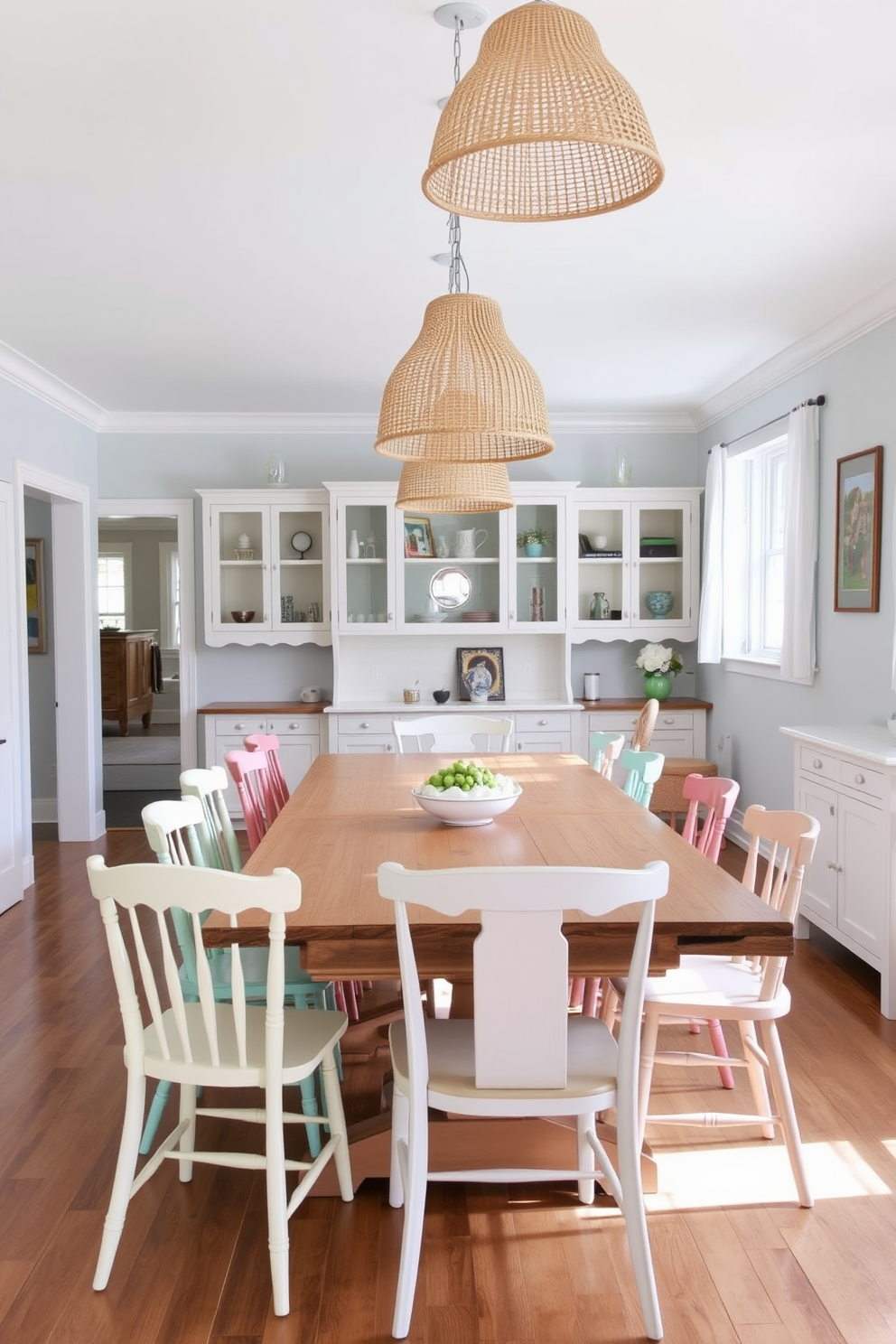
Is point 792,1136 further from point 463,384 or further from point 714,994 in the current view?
point 463,384

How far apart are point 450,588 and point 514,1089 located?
496cm

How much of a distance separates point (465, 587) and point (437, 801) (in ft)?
13.0

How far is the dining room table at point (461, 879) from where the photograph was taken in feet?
6.69

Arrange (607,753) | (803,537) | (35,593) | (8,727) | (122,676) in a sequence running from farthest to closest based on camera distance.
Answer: (122,676)
(35,593)
(8,727)
(803,537)
(607,753)

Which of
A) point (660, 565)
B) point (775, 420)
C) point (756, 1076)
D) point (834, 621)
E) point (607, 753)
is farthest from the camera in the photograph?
point (660, 565)

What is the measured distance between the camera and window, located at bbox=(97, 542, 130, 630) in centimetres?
1288

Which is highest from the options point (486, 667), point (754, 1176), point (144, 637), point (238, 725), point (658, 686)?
point (144, 637)

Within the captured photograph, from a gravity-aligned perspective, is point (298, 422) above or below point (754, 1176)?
above

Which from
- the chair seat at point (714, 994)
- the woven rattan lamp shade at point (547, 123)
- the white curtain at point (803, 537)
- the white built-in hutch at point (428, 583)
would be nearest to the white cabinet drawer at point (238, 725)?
the white built-in hutch at point (428, 583)

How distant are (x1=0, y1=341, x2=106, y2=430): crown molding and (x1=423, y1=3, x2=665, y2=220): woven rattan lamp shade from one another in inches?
150

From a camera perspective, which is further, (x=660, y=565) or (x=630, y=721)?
(x=660, y=565)

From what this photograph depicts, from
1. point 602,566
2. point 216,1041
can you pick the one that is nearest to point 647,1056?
point 216,1041

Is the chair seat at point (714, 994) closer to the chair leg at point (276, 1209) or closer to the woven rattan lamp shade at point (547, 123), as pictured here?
the chair leg at point (276, 1209)

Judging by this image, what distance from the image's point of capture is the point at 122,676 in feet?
37.7
